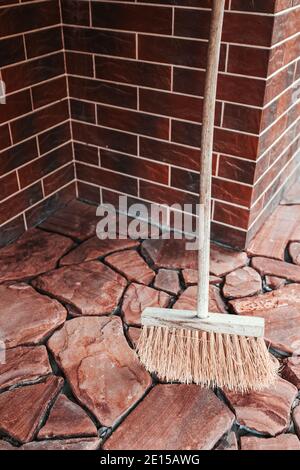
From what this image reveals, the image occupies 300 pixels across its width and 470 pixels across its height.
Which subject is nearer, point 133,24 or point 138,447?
point 138,447

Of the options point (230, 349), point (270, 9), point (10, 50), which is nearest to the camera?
point (230, 349)

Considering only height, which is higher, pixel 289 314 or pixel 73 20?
pixel 73 20

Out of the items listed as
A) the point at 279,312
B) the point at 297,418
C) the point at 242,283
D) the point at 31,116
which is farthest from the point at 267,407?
the point at 31,116

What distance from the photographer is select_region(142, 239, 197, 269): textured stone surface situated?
152 cm

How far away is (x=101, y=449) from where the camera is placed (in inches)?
39.0

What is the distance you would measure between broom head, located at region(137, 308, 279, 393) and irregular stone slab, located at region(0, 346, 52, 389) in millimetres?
273

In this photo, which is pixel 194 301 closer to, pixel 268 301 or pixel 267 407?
pixel 268 301

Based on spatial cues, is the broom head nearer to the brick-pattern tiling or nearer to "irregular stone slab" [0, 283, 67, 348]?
"irregular stone slab" [0, 283, 67, 348]

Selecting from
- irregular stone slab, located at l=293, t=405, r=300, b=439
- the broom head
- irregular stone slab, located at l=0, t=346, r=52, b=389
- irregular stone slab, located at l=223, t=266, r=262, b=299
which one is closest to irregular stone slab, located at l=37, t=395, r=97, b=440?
irregular stone slab, located at l=0, t=346, r=52, b=389

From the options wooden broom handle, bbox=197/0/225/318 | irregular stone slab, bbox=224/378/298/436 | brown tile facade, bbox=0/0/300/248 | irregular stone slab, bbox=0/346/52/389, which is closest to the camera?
wooden broom handle, bbox=197/0/225/318

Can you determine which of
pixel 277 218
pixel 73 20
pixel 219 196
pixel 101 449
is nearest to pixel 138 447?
pixel 101 449

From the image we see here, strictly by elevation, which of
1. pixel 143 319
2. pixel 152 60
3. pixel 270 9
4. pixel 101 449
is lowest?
pixel 101 449
